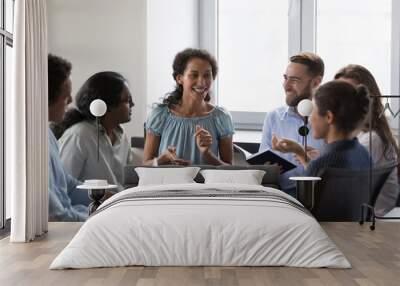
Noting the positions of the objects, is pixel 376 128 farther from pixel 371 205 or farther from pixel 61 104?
pixel 61 104

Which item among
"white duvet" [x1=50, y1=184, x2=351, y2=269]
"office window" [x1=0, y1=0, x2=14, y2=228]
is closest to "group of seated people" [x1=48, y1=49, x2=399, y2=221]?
"office window" [x1=0, y1=0, x2=14, y2=228]

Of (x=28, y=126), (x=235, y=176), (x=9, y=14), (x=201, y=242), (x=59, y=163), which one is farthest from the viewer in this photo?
(x=59, y=163)

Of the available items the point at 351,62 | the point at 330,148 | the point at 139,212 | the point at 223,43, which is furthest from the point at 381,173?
the point at 139,212

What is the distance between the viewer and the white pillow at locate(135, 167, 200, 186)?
7.62 metres

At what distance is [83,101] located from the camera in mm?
7883

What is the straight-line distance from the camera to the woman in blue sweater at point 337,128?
25.7 ft

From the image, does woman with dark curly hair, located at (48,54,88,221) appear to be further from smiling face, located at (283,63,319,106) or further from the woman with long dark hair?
the woman with long dark hair

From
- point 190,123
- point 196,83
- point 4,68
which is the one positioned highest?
point 4,68

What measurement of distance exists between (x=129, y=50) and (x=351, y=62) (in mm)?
2521

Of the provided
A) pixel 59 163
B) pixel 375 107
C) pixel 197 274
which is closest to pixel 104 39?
pixel 59 163

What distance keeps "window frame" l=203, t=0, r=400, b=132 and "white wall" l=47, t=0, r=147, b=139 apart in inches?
28.2

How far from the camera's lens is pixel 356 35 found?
25.9 feet

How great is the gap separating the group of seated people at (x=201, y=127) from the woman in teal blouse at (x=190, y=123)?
0.04 feet

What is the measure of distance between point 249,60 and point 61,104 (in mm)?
2179
